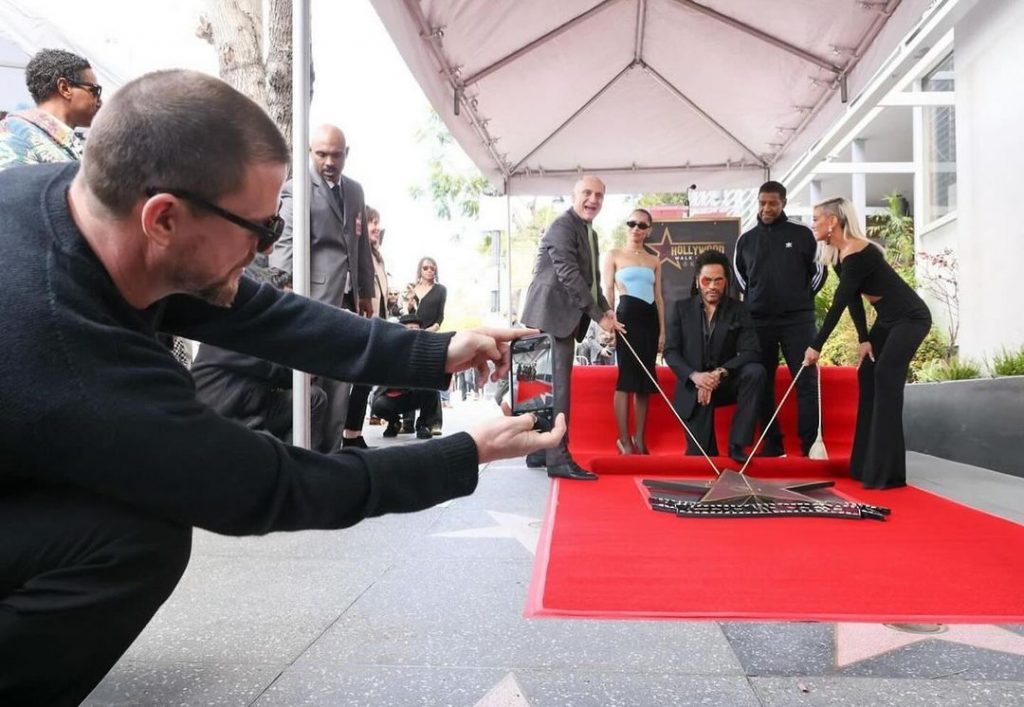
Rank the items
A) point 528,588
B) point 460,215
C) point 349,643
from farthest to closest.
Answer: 1. point 460,215
2. point 528,588
3. point 349,643

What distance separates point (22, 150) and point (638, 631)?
2.75m

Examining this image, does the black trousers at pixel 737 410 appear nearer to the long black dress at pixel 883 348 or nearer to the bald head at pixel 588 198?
the long black dress at pixel 883 348

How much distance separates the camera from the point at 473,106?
6.45 metres

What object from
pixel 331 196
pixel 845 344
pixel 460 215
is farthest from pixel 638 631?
pixel 460 215

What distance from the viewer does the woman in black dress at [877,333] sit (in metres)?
4.48

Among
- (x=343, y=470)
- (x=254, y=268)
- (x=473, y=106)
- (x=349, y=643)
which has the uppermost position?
(x=473, y=106)

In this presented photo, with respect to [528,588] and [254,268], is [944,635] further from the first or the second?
[254,268]

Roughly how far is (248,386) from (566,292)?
214cm

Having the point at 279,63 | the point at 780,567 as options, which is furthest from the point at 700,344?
the point at 279,63

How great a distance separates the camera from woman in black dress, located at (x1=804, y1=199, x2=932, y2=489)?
448 centimetres

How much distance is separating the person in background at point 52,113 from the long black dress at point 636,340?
140 inches

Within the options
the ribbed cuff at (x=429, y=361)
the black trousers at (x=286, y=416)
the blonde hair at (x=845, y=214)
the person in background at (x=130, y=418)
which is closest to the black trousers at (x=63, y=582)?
the person in background at (x=130, y=418)

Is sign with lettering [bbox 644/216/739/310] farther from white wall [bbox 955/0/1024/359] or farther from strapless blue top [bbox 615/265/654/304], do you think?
strapless blue top [bbox 615/265/654/304]

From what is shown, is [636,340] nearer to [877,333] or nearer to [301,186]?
[877,333]
